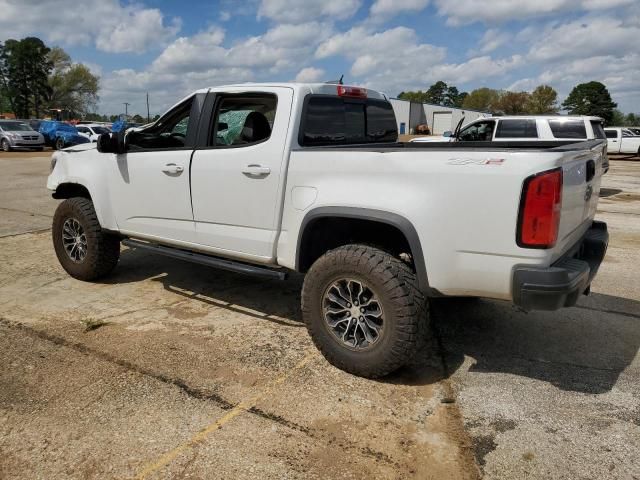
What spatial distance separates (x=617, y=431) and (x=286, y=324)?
243 cm

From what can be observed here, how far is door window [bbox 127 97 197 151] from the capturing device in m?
4.30

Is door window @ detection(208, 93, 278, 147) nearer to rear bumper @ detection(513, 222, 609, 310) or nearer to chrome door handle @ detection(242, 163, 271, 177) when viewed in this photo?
chrome door handle @ detection(242, 163, 271, 177)

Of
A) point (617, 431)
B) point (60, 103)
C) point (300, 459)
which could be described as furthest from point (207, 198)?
point (60, 103)

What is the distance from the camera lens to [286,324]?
Result: 4312 mm

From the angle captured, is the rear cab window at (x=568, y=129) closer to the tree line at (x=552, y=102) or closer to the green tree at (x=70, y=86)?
the tree line at (x=552, y=102)

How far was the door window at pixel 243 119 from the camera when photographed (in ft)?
12.9

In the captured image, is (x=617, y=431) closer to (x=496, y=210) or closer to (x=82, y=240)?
(x=496, y=210)

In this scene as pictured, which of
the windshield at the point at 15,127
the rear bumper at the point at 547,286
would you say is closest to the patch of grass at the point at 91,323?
the rear bumper at the point at 547,286

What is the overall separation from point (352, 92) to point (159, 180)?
1.79m

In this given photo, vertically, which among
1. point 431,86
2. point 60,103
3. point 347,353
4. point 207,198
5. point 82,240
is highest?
point 431,86

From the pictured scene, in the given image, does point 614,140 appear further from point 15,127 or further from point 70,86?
point 70,86

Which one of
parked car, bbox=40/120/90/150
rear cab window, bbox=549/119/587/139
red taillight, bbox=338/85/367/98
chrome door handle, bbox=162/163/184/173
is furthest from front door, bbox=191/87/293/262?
parked car, bbox=40/120/90/150

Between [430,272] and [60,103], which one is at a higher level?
[60,103]

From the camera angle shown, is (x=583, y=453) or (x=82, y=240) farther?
(x=82, y=240)
